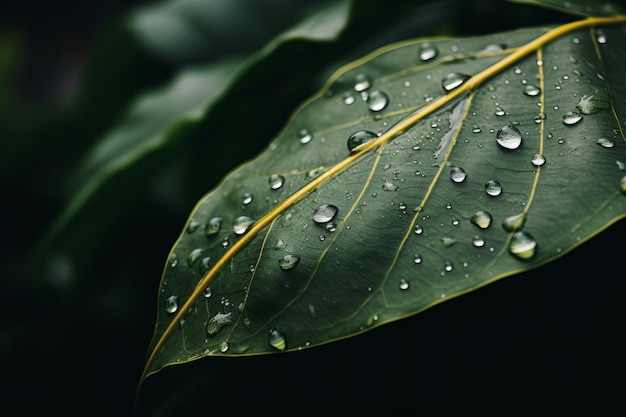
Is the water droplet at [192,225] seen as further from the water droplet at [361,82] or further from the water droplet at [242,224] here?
the water droplet at [361,82]

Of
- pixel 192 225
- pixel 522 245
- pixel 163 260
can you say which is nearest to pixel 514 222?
pixel 522 245

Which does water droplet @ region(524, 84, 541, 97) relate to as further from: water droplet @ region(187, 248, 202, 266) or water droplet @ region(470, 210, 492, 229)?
water droplet @ region(187, 248, 202, 266)

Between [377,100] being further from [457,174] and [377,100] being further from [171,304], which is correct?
[171,304]

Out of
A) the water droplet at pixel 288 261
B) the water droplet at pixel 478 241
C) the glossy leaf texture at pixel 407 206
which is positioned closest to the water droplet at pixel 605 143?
the glossy leaf texture at pixel 407 206

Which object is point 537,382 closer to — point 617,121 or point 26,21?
point 617,121

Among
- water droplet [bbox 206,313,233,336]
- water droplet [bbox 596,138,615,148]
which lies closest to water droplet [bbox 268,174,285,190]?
water droplet [bbox 206,313,233,336]

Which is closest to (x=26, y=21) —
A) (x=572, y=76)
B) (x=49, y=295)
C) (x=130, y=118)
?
(x=49, y=295)
